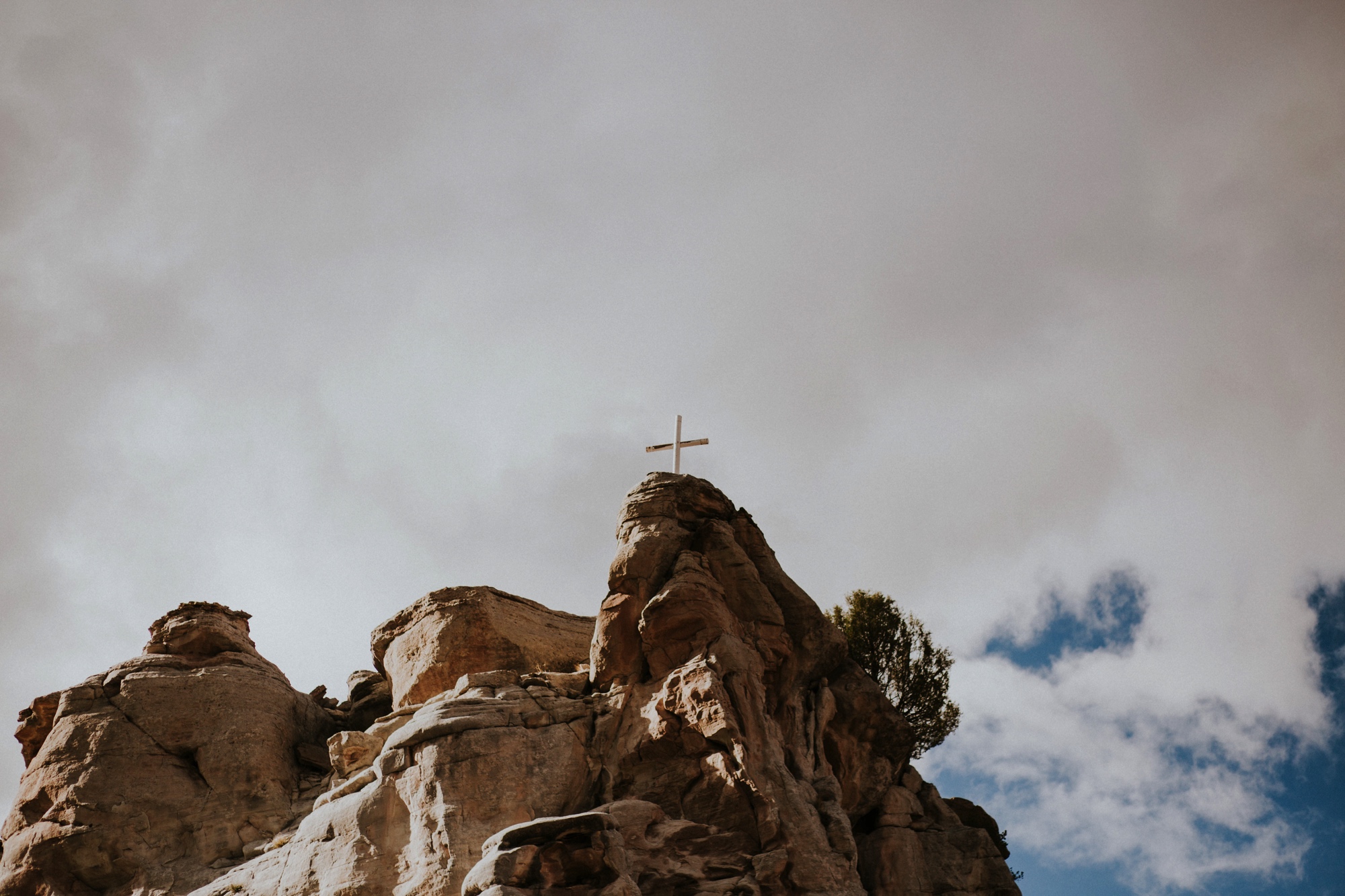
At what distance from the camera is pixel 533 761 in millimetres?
23031

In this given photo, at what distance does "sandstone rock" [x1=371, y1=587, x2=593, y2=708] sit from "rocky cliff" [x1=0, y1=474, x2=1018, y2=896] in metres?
0.07

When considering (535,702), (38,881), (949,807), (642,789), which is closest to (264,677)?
(38,881)

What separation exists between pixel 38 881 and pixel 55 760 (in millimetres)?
2787

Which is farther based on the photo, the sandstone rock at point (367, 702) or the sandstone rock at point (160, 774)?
the sandstone rock at point (367, 702)

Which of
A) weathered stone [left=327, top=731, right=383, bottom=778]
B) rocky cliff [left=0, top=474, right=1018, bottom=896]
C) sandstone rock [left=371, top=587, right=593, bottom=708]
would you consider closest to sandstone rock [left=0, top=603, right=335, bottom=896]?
rocky cliff [left=0, top=474, right=1018, bottom=896]

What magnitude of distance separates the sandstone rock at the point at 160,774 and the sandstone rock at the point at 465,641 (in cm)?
286

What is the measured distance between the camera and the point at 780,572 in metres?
28.9

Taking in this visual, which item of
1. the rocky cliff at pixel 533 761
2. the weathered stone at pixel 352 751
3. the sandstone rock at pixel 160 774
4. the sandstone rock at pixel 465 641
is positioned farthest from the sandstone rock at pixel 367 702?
the weathered stone at pixel 352 751

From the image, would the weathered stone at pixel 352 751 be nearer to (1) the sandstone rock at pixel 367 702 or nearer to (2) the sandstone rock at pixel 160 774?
(2) the sandstone rock at pixel 160 774

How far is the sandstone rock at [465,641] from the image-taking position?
96.5ft

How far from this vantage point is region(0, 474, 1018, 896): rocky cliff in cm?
2180

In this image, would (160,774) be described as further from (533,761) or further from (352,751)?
(533,761)

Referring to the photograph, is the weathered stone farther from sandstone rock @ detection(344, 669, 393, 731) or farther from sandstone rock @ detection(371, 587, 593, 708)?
sandstone rock @ detection(344, 669, 393, 731)

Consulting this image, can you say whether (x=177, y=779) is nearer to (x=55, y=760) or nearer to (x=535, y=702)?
(x=55, y=760)
